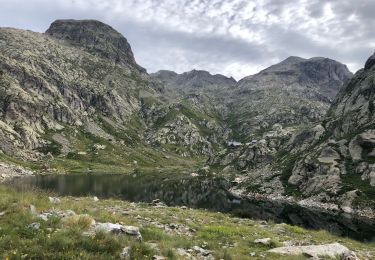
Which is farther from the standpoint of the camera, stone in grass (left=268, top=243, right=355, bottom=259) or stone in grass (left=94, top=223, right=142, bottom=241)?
stone in grass (left=268, top=243, right=355, bottom=259)

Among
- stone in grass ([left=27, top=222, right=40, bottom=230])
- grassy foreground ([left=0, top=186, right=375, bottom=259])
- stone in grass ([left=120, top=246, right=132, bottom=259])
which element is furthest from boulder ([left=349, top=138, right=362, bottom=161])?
stone in grass ([left=27, top=222, right=40, bottom=230])

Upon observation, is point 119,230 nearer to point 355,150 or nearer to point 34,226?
point 34,226

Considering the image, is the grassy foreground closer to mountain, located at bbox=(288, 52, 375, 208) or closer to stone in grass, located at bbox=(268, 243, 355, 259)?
stone in grass, located at bbox=(268, 243, 355, 259)

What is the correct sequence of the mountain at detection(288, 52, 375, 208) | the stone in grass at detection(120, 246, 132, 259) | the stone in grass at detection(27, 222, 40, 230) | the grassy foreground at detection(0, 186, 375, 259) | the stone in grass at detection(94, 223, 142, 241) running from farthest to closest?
the mountain at detection(288, 52, 375, 208), the stone in grass at detection(94, 223, 142, 241), the stone in grass at detection(27, 222, 40, 230), the stone in grass at detection(120, 246, 132, 259), the grassy foreground at detection(0, 186, 375, 259)

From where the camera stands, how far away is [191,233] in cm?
2384

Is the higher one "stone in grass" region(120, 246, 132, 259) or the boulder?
the boulder

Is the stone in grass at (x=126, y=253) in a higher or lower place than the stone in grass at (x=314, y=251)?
higher

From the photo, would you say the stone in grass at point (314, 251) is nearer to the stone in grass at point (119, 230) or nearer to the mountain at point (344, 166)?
the stone in grass at point (119, 230)

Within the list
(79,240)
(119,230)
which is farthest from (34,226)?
(119,230)

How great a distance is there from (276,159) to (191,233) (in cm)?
14878

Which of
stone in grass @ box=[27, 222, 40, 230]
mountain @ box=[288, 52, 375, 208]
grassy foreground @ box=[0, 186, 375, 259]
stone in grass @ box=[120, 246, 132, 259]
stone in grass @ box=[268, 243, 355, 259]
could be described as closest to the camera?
grassy foreground @ box=[0, 186, 375, 259]

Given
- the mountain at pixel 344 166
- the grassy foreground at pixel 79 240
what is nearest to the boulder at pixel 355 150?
the mountain at pixel 344 166

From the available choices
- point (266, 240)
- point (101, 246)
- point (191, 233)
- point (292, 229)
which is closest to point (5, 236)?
point (101, 246)

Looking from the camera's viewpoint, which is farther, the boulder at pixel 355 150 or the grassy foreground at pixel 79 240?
the boulder at pixel 355 150
